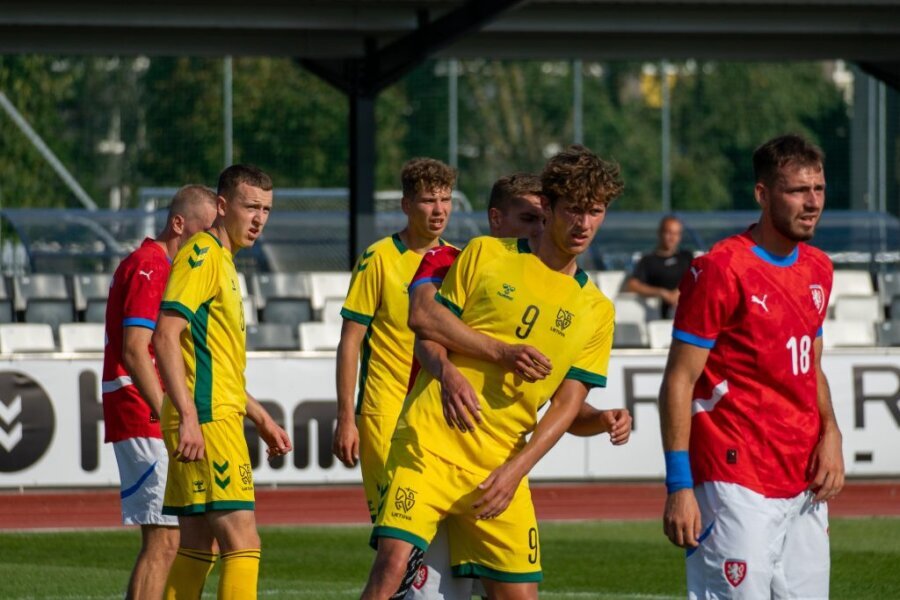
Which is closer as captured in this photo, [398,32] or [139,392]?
[139,392]

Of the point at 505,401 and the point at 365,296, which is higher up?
the point at 365,296

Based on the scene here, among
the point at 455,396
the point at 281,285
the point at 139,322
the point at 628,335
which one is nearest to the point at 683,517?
the point at 455,396

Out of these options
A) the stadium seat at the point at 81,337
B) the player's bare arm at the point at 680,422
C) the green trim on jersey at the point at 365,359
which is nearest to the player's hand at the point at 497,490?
the player's bare arm at the point at 680,422

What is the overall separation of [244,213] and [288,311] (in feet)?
37.3

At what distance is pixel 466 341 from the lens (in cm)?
531

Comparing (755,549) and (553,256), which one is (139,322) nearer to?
(553,256)

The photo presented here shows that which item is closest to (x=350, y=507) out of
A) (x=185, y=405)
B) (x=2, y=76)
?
(x=185, y=405)

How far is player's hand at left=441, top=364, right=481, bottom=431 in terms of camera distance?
17.1ft

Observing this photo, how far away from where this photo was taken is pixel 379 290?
7.14 m

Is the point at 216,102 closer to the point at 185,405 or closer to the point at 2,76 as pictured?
the point at 2,76

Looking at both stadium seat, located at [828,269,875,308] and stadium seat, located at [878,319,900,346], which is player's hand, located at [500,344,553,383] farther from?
stadium seat, located at [828,269,875,308]

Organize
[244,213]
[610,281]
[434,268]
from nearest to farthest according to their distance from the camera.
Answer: [434,268]
[244,213]
[610,281]

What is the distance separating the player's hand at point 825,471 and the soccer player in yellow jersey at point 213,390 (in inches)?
87.4

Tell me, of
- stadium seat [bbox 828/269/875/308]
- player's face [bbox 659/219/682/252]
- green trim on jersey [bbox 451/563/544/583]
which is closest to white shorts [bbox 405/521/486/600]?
green trim on jersey [bbox 451/563/544/583]
